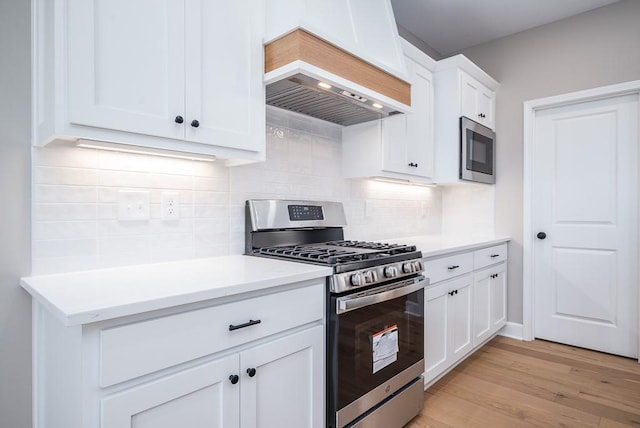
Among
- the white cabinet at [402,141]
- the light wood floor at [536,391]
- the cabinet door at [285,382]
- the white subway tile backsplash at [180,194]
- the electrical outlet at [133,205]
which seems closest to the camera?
the cabinet door at [285,382]

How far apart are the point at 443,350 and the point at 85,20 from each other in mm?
2357

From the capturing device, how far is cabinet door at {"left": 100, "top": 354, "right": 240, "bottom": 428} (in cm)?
93

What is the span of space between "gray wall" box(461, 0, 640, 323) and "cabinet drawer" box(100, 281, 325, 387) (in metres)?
2.61

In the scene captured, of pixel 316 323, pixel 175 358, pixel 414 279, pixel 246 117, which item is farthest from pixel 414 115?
pixel 175 358

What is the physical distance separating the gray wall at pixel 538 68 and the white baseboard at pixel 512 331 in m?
0.06

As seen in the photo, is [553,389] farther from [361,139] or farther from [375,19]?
[375,19]

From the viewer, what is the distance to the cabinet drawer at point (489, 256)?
2705 millimetres

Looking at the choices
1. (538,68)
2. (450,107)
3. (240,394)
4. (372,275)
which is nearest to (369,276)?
(372,275)

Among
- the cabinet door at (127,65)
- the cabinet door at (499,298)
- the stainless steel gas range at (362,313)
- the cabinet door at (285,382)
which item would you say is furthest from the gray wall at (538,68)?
the cabinet door at (127,65)

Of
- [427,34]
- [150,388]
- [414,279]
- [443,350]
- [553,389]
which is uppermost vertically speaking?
[427,34]

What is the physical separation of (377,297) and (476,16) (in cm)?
258

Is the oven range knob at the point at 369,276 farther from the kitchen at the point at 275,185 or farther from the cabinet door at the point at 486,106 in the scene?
the cabinet door at the point at 486,106

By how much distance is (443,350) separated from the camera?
2279 millimetres

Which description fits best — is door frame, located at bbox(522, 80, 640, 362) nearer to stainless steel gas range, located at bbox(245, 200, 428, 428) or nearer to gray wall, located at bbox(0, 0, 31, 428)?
stainless steel gas range, located at bbox(245, 200, 428, 428)
